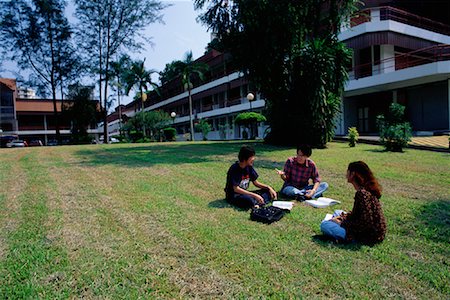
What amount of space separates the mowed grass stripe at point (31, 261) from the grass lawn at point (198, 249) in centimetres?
1

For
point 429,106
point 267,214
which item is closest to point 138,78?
point 429,106

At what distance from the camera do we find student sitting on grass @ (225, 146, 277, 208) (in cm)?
477

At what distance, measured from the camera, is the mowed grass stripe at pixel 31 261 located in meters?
2.59

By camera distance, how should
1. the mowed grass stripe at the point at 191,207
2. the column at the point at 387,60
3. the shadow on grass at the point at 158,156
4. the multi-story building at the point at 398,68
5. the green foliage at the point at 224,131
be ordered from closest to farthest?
the mowed grass stripe at the point at 191,207 < the shadow on grass at the point at 158,156 < the multi-story building at the point at 398,68 < the column at the point at 387,60 < the green foliage at the point at 224,131

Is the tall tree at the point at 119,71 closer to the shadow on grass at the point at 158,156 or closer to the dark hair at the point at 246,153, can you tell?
the shadow on grass at the point at 158,156

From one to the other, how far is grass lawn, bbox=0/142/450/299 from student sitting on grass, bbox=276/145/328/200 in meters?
0.37

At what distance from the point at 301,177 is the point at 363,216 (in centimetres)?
212

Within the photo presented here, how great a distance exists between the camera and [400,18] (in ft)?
70.4

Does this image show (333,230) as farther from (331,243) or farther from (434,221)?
(434,221)

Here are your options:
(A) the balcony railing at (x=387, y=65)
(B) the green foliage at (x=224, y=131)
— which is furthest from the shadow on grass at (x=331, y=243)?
(B) the green foliage at (x=224, y=131)

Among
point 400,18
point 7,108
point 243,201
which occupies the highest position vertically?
point 400,18

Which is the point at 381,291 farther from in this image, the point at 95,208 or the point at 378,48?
the point at 378,48

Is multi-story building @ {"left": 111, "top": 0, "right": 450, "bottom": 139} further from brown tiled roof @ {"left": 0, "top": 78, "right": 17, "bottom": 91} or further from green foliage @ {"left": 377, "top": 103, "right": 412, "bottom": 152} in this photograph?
brown tiled roof @ {"left": 0, "top": 78, "right": 17, "bottom": 91}

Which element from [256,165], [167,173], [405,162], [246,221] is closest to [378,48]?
[405,162]
